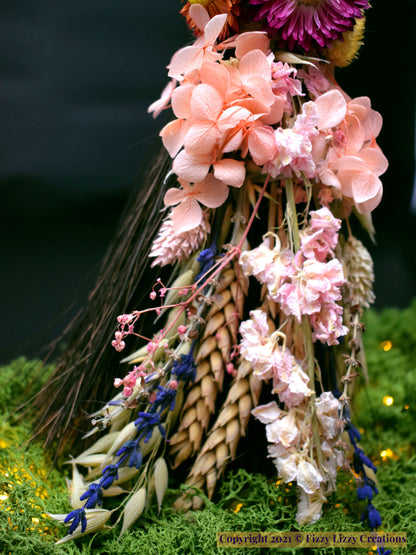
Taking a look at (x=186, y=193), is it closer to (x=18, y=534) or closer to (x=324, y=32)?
(x=324, y=32)

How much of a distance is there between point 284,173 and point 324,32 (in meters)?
0.14

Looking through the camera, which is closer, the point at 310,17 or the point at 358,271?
the point at 310,17

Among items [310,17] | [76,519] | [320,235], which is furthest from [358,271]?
[76,519]

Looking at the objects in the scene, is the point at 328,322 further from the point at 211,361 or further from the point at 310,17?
the point at 310,17

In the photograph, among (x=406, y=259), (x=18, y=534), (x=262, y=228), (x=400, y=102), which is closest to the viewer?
(x=18, y=534)

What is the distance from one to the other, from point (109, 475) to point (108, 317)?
0.19 m

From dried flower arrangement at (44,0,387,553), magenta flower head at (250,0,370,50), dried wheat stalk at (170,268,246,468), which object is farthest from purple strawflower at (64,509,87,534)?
magenta flower head at (250,0,370,50)

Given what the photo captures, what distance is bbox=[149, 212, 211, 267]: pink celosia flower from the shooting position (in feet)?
1.80

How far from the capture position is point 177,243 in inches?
21.6

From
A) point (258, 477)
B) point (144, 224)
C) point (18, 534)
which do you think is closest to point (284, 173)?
point (144, 224)

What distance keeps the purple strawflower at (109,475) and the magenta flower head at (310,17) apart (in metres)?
0.44

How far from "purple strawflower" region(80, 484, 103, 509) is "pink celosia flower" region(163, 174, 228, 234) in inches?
10.1

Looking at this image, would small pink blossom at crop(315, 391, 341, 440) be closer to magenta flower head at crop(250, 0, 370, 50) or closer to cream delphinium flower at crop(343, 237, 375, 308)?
cream delphinium flower at crop(343, 237, 375, 308)

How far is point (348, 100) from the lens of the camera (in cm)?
56
